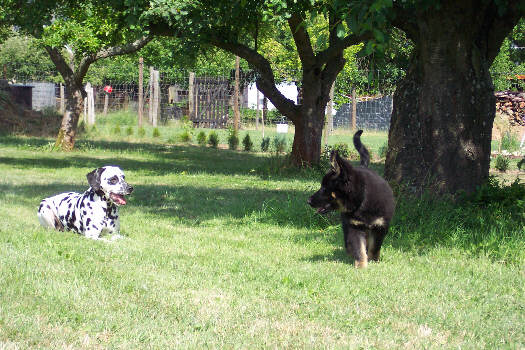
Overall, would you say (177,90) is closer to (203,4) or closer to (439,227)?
(203,4)

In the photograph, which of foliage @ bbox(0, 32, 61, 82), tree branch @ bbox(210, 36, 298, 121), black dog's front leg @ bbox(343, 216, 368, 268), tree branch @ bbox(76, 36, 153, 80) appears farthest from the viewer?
foliage @ bbox(0, 32, 61, 82)

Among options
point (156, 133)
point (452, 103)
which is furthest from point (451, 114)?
point (156, 133)

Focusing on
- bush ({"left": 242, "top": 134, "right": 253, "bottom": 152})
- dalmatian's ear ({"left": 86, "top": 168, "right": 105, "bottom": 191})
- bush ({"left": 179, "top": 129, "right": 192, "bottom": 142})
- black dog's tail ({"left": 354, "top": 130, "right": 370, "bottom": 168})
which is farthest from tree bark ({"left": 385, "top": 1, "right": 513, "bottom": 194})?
bush ({"left": 179, "top": 129, "right": 192, "bottom": 142})

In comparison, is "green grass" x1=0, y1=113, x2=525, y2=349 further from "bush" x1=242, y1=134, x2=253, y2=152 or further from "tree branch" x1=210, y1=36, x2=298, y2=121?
"bush" x1=242, y1=134, x2=253, y2=152

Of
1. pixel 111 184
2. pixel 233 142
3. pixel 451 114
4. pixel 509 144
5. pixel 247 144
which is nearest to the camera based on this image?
pixel 111 184

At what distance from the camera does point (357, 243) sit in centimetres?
650

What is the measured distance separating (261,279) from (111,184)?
2.53 m

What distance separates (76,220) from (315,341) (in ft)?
14.7

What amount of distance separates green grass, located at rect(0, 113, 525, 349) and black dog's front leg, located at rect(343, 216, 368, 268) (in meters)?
0.13

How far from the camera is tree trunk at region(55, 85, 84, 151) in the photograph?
71.1 feet

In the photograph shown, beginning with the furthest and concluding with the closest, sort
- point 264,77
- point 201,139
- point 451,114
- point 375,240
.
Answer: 1. point 201,139
2. point 264,77
3. point 451,114
4. point 375,240

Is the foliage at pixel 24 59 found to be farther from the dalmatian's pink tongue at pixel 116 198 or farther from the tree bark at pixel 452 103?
the tree bark at pixel 452 103

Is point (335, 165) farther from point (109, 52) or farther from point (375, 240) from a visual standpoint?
point (109, 52)

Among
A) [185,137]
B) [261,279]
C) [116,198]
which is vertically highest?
[185,137]
